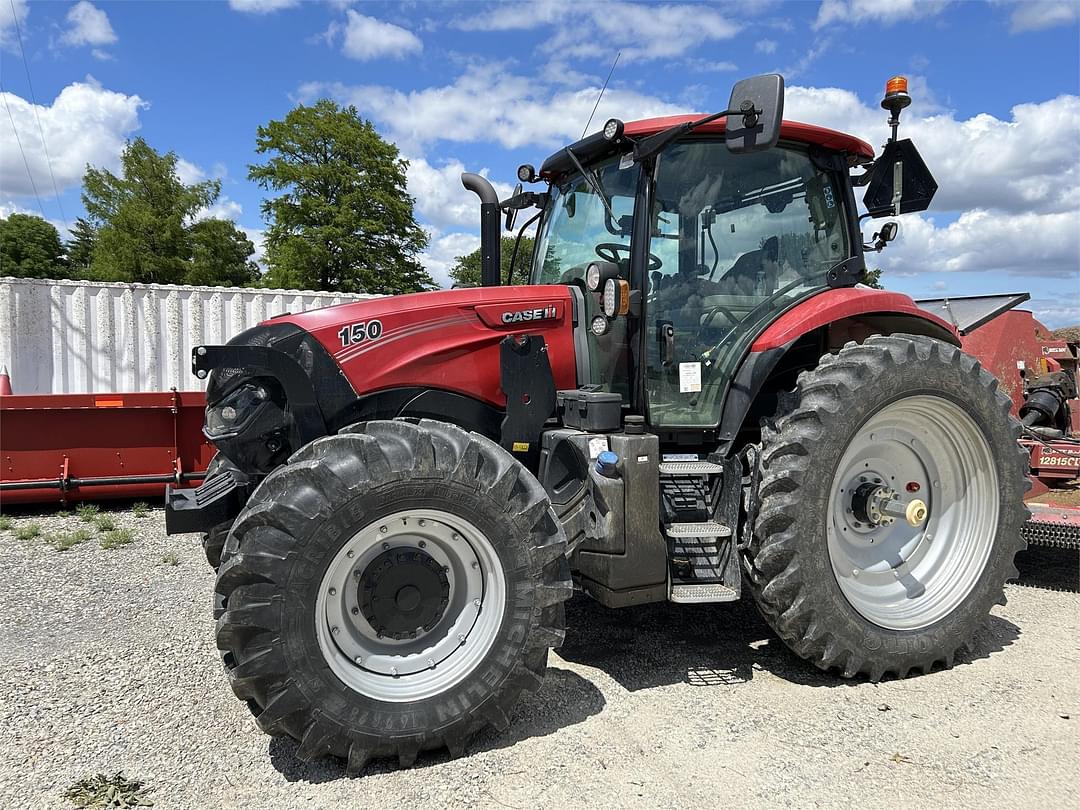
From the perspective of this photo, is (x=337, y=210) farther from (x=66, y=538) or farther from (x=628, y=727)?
(x=628, y=727)

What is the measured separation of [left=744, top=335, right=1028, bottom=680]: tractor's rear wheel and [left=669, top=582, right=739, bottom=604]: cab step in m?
0.14

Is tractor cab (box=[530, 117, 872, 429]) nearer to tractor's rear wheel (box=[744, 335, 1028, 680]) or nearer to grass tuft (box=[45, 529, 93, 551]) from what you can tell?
tractor's rear wheel (box=[744, 335, 1028, 680])

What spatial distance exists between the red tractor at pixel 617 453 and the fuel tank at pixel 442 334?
1 cm

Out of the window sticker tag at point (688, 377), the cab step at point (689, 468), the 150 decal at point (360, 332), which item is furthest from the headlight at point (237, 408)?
the window sticker tag at point (688, 377)

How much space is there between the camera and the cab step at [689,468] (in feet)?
11.9

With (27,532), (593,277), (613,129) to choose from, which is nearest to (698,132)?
(613,129)

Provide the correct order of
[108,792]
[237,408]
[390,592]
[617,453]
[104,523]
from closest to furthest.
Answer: [108,792] → [390,592] → [237,408] → [617,453] → [104,523]

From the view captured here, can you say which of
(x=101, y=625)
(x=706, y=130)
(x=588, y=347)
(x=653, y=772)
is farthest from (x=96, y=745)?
(x=706, y=130)

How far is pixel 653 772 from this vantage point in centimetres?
283

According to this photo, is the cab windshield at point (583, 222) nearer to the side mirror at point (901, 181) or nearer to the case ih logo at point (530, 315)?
the case ih logo at point (530, 315)

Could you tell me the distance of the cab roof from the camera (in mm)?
3762

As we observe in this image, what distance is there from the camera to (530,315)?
3807 mm

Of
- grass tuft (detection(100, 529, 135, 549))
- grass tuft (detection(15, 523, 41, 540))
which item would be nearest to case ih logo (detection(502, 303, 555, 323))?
grass tuft (detection(100, 529, 135, 549))

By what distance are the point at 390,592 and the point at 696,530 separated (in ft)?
4.69
